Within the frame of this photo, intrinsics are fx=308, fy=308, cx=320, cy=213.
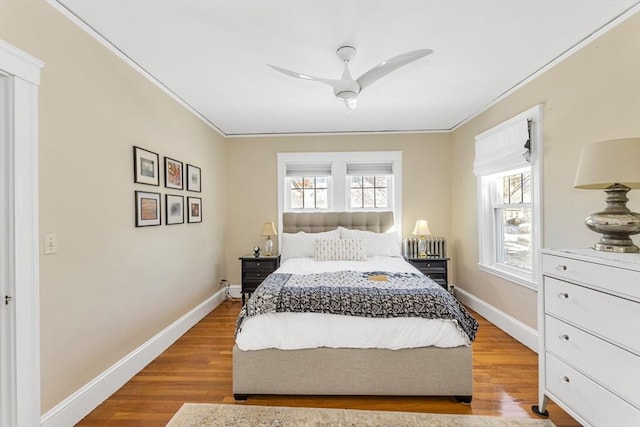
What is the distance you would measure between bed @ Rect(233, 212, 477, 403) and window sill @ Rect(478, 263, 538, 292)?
48.1 inches

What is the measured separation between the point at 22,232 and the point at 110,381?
129 centimetres

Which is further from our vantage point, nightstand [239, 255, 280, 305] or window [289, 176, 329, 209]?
window [289, 176, 329, 209]

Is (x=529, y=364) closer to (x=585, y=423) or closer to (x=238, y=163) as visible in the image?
(x=585, y=423)

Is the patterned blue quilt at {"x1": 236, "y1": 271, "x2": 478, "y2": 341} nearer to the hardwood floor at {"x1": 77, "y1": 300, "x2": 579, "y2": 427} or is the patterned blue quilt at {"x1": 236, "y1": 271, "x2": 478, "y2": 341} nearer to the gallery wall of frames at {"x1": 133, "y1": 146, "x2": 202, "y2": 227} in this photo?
the hardwood floor at {"x1": 77, "y1": 300, "x2": 579, "y2": 427}

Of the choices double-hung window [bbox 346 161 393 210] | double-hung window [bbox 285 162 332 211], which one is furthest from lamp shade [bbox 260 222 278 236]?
double-hung window [bbox 346 161 393 210]

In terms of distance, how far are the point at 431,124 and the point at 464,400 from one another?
3.46 m

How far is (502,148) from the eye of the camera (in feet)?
10.8

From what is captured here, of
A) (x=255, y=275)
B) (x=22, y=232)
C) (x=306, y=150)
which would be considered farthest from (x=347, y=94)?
(x=255, y=275)

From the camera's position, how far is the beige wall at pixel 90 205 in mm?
1791

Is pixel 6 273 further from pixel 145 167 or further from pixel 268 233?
pixel 268 233

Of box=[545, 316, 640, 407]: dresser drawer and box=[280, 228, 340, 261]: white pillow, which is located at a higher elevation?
box=[280, 228, 340, 261]: white pillow

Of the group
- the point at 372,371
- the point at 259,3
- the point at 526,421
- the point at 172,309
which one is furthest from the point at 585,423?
the point at 172,309

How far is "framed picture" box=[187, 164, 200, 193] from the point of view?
11.7 ft

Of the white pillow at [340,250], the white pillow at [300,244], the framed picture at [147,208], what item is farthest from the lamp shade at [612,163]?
the framed picture at [147,208]
